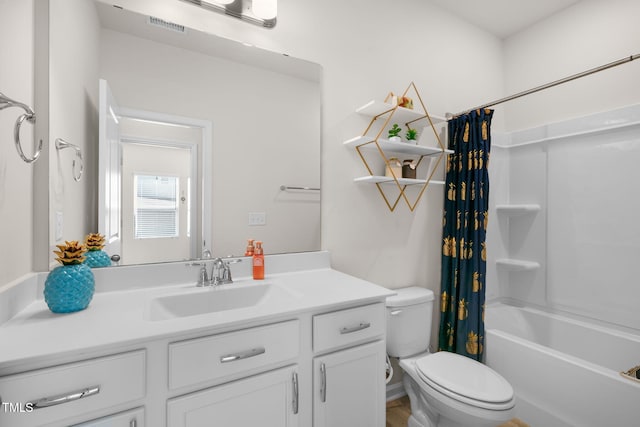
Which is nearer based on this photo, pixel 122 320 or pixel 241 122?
pixel 122 320

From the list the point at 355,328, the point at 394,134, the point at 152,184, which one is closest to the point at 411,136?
the point at 394,134

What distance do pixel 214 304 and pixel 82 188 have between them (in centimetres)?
72

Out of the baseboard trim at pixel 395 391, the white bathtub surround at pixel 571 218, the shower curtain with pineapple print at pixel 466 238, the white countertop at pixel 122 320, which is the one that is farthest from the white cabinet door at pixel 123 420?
the white bathtub surround at pixel 571 218

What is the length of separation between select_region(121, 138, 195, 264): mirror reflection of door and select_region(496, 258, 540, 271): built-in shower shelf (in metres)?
2.34

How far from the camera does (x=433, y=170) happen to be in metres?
2.15

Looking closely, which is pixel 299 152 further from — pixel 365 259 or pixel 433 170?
pixel 433 170

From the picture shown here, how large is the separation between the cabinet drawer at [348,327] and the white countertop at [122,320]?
0.04 metres

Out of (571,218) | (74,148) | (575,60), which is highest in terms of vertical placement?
(575,60)

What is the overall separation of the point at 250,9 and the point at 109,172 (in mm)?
1026

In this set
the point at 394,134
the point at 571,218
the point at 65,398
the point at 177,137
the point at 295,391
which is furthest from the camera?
the point at 571,218

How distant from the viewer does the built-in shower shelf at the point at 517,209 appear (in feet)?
7.64

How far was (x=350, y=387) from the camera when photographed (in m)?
1.20

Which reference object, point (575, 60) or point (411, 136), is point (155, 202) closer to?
point (411, 136)

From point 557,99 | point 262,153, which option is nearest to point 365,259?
point 262,153
